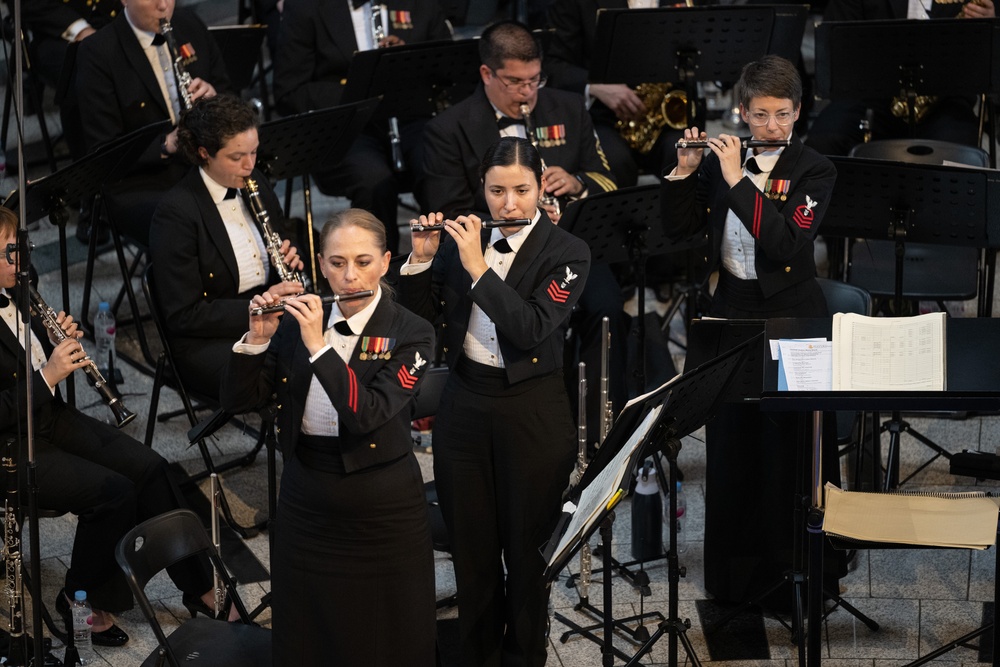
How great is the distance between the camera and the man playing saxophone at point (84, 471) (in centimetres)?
457

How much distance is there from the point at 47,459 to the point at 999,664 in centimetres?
307

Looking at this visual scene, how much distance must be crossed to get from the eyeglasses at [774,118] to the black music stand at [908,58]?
1.70m

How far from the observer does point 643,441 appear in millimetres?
3596

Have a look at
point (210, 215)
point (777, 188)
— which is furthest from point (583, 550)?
point (210, 215)

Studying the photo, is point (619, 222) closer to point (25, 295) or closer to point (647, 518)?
point (647, 518)

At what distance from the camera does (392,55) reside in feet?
19.5

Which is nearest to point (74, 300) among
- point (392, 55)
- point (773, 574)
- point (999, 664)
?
point (392, 55)

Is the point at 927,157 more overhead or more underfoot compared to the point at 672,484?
more overhead

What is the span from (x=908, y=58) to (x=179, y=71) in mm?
3159

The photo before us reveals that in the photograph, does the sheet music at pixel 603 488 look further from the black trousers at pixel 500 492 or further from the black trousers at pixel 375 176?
the black trousers at pixel 375 176

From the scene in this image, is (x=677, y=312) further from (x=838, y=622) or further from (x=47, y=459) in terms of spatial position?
(x=47, y=459)

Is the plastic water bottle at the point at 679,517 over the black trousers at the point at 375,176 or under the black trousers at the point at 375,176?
under

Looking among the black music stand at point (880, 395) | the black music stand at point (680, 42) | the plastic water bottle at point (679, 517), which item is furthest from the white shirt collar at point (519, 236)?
the black music stand at point (680, 42)

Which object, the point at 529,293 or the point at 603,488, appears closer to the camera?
the point at 603,488
